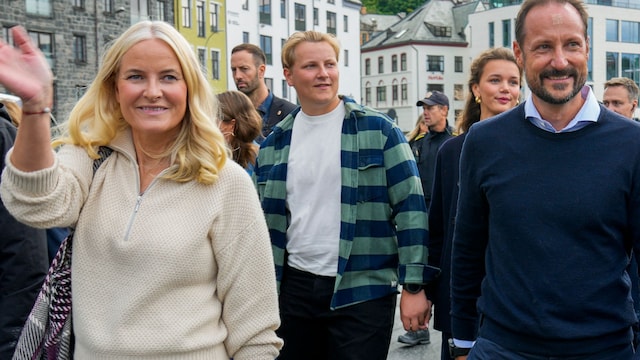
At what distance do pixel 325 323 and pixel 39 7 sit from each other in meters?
37.6

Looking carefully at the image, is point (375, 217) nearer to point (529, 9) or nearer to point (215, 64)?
point (529, 9)

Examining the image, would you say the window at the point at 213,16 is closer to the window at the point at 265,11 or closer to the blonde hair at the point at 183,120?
the window at the point at 265,11

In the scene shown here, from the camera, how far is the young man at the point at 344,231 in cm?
412

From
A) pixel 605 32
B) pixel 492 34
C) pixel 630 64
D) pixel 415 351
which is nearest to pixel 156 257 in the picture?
pixel 415 351

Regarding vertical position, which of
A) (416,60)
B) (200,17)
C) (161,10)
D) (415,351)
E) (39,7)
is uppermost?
(416,60)

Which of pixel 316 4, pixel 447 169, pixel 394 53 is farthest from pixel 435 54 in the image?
pixel 447 169

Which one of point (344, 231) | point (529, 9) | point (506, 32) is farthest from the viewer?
point (506, 32)

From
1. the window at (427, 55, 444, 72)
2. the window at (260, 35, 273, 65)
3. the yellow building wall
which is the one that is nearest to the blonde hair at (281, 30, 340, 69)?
the yellow building wall

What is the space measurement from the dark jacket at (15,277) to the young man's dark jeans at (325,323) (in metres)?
1.46

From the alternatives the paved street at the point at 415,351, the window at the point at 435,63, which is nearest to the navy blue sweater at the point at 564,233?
the paved street at the point at 415,351

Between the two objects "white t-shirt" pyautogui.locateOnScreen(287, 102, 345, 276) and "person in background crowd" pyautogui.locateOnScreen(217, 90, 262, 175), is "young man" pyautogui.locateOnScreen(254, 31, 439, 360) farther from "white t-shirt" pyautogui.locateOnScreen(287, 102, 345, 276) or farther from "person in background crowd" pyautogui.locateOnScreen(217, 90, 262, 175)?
"person in background crowd" pyautogui.locateOnScreen(217, 90, 262, 175)

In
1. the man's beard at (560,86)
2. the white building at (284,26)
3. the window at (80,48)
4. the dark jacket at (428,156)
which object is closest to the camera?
the man's beard at (560,86)

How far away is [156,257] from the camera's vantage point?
2658 millimetres

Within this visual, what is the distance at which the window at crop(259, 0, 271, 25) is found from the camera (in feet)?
184
